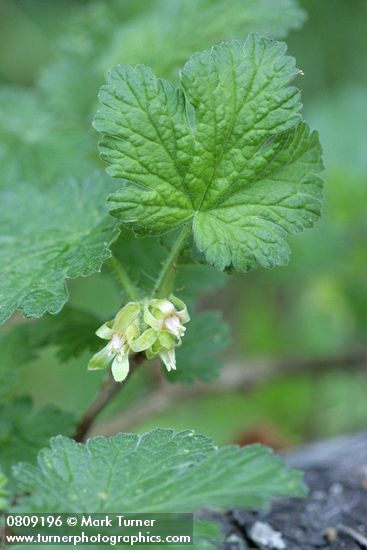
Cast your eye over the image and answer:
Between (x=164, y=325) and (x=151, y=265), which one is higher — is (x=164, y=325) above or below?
below

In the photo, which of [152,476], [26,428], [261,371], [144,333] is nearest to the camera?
[152,476]

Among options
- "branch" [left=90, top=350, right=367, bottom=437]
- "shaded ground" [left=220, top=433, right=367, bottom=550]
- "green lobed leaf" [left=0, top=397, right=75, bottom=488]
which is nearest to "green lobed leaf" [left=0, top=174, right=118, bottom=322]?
"green lobed leaf" [left=0, top=397, right=75, bottom=488]

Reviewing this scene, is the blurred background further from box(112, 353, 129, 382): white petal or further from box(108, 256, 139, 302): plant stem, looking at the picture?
box(112, 353, 129, 382): white petal

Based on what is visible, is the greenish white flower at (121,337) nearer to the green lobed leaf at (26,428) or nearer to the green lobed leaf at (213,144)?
the green lobed leaf at (213,144)

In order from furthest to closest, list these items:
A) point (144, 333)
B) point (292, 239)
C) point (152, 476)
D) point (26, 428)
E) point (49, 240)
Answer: point (292, 239) < point (26, 428) < point (49, 240) < point (144, 333) < point (152, 476)

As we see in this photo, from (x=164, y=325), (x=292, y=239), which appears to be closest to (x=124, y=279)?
(x=164, y=325)

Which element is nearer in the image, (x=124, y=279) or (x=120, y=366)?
(x=120, y=366)

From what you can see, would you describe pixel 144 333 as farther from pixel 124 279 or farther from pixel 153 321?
pixel 124 279
